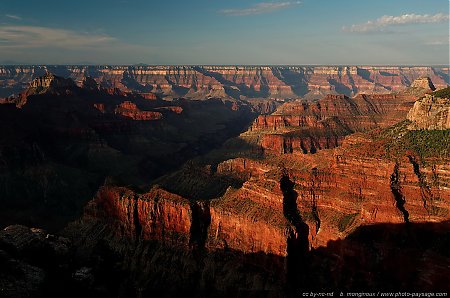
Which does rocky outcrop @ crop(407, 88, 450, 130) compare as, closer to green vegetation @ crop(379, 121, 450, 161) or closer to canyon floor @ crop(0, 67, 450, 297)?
canyon floor @ crop(0, 67, 450, 297)

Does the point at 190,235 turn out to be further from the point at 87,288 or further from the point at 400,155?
the point at 400,155

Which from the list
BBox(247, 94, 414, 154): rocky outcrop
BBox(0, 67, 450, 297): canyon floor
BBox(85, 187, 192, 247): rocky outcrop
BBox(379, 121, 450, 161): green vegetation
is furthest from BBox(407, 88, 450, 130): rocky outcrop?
BBox(247, 94, 414, 154): rocky outcrop

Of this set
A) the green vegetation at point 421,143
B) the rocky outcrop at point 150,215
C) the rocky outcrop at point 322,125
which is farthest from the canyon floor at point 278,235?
the rocky outcrop at point 322,125

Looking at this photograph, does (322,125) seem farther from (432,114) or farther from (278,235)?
(278,235)

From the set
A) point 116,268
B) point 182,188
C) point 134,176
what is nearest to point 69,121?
point 134,176

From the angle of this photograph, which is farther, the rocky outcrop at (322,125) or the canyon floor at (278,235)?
the rocky outcrop at (322,125)

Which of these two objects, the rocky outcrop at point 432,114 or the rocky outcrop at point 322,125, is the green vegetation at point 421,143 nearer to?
the rocky outcrop at point 432,114

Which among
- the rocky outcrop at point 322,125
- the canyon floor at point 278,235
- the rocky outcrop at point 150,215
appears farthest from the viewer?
the rocky outcrop at point 322,125

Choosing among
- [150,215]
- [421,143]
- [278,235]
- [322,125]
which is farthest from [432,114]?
[322,125]

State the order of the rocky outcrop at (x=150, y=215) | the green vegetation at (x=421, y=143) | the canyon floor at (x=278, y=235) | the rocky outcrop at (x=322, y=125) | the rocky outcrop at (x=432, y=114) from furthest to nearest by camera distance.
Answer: the rocky outcrop at (x=322, y=125) < the rocky outcrop at (x=150, y=215) < the rocky outcrop at (x=432, y=114) < the green vegetation at (x=421, y=143) < the canyon floor at (x=278, y=235)
